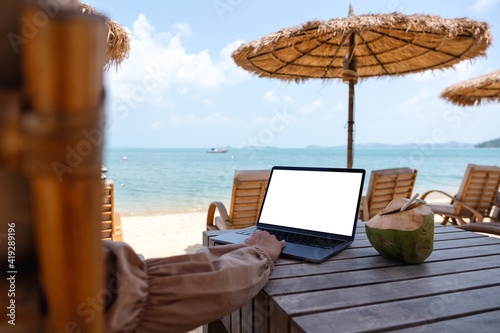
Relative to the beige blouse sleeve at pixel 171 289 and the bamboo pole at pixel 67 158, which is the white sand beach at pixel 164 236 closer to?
the beige blouse sleeve at pixel 171 289

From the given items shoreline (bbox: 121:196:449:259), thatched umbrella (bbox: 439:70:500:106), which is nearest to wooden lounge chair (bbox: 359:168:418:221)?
shoreline (bbox: 121:196:449:259)

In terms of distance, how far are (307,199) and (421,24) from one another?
103 inches

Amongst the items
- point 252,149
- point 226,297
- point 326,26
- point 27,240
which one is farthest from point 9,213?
point 252,149

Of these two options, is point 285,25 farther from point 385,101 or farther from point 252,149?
point 385,101

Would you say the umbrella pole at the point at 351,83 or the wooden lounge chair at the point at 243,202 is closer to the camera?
the wooden lounge chair at the point at 243,202

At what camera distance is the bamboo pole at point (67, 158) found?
0.77 feet

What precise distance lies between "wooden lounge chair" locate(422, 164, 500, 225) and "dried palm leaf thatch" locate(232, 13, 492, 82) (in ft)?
4.95

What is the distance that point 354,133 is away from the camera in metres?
4.02

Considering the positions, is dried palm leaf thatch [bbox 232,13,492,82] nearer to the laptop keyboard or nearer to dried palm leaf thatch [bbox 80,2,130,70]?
dried palm leaf thatch [bbox 80,2,130,70]

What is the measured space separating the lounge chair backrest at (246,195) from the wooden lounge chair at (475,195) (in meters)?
2.43

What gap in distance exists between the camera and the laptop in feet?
4.11

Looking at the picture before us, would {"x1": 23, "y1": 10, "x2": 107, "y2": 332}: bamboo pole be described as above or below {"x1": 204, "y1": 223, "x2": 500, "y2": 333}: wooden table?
above

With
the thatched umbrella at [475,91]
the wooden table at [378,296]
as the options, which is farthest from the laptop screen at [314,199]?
the thatched umbrella at [475,91]

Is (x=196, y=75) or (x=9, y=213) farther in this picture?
(x=196, y=75)
